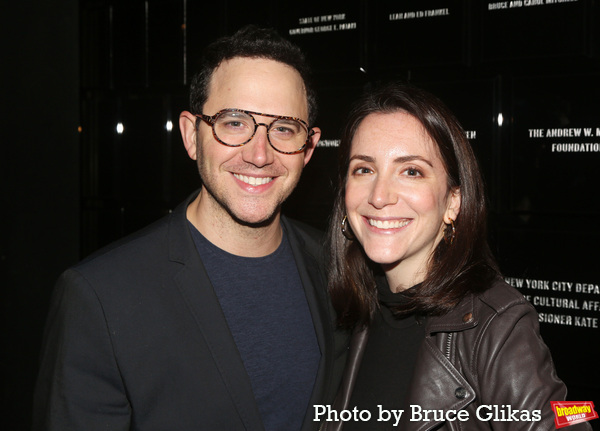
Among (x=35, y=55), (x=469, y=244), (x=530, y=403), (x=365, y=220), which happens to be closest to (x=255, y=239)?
(x=365, y=220)

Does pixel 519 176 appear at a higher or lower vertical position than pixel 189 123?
lower

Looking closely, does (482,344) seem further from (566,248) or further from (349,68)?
(349,68)

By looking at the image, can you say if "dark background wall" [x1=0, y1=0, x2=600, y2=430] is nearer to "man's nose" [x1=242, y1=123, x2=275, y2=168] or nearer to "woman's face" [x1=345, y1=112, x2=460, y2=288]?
"woman's face" [x1=345, y1=112, x2=460, y2=288]

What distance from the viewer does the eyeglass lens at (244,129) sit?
197cm

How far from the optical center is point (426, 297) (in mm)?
1746

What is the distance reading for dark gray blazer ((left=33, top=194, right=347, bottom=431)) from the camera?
166 cm

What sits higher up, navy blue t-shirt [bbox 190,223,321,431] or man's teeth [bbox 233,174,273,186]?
man's teeth [bbox 233,174,273,186]

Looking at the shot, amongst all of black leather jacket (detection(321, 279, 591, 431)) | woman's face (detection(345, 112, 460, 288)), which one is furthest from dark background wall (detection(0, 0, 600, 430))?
black leather jacket (detection(321, 279, 591, 431))

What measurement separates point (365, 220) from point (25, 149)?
222cm

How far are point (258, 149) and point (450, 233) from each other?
732 mm

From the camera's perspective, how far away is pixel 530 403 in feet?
4.69

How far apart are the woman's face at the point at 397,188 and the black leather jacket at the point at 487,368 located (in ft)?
0.92

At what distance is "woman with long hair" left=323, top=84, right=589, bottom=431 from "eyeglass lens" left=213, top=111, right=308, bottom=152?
21cm
